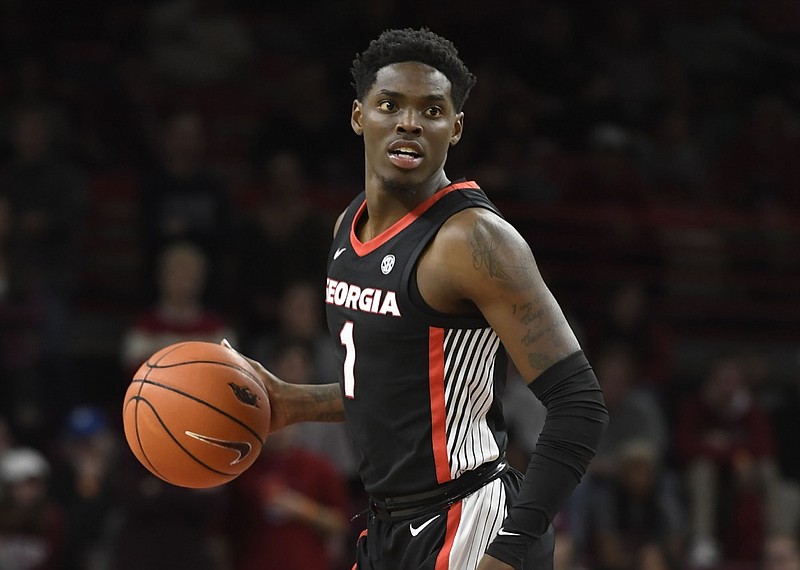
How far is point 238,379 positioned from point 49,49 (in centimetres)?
770

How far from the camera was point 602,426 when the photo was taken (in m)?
3.54

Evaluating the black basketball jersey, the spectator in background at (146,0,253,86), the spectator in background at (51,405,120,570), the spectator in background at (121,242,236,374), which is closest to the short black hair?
the black basketball jersey

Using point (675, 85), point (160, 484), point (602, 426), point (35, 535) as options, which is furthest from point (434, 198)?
point (675, 85)

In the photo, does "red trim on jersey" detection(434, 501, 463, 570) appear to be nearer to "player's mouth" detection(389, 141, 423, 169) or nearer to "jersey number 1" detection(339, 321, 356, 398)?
A: "jersey number 1" detection(339, 321, 356, 398)

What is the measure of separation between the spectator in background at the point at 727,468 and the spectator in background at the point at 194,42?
4.51 m

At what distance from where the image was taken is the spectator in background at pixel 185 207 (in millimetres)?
9016

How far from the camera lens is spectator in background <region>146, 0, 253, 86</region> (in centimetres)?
1078

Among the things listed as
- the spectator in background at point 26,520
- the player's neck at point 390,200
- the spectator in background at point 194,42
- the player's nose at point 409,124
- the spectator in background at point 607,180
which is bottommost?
the spectator in background at point 26,520

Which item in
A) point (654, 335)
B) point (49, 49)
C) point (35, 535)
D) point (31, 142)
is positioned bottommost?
point (35, 535)

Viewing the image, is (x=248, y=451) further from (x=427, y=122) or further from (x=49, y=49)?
(x=49, y=49)

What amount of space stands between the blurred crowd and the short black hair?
4.36m

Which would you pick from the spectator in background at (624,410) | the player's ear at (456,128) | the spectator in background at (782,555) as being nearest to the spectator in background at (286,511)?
the spectator in background at (624,410)

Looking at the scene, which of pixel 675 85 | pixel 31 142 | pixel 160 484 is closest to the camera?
pixel 160 484

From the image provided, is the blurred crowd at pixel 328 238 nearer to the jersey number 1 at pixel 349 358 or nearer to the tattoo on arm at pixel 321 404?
the tattoo on arm at pixel 321 404
